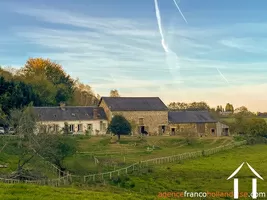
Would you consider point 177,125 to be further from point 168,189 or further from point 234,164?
point 168,189

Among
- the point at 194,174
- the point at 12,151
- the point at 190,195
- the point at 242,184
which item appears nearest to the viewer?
the point at 190,195

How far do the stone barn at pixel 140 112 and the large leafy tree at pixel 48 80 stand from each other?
26.6ft

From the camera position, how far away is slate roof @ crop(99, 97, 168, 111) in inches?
2360

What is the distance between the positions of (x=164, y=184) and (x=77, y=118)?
110 ft

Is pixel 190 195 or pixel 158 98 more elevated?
pixel 158 98

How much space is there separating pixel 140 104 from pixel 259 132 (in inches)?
A: 731

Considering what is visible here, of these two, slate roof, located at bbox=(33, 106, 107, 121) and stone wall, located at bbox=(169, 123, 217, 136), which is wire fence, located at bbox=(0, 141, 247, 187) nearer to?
stone wall, located at bbox=(169, 123, 217, 136)

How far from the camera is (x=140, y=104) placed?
62.1 m

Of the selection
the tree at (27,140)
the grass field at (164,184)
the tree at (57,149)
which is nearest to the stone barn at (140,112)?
the grass field at (164,184)

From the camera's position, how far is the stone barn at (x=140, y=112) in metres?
59.6

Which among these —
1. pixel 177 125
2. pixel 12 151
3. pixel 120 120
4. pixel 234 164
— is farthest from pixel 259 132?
pixel 12 151

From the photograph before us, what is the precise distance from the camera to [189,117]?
63906 mm

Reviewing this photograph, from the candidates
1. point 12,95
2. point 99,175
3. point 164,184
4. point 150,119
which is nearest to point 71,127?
point 150,119

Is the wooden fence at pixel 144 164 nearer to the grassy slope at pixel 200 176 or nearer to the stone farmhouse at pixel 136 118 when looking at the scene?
the grassy slope at pixel 200 176
